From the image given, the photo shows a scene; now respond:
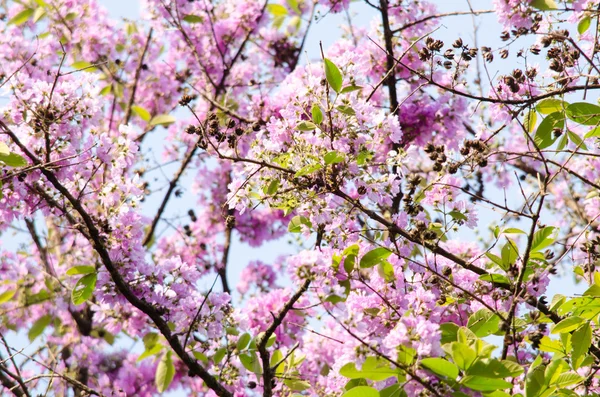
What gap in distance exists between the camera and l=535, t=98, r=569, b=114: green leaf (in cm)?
303

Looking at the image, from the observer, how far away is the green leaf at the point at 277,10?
6295 mm

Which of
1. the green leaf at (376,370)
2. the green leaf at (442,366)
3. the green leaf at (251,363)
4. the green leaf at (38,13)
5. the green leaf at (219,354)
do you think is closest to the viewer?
the green leaf at (442,366)

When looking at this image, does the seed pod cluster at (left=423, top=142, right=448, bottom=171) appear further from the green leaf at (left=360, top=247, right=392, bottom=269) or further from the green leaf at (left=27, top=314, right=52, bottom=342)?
the green leaf at (left=27, top=314, right=52, bottom=342)

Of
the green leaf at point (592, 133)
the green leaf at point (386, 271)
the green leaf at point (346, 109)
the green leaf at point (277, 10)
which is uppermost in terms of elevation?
the green leaf at point (277, 10)

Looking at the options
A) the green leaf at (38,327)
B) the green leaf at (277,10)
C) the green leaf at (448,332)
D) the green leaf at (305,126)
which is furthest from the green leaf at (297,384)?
the green leaf at (277,10)

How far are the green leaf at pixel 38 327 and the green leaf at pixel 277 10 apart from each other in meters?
3.25

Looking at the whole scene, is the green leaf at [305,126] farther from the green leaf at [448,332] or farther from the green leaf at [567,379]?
the green leaf at [567,379]

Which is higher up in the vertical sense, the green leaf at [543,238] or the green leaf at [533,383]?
the green leaf at [543,238]

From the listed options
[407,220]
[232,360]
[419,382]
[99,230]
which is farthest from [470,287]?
[99,230]

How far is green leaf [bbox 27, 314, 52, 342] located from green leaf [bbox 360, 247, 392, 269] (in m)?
4.15

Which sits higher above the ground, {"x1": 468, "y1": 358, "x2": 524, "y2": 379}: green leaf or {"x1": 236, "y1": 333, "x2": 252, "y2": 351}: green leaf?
{"x1": 236, "y1": 333, "x2": 252, "y2": 351}: green leaf

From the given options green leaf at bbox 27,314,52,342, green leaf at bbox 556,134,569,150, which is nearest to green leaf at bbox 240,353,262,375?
green leaf at bbox 556,134,569,150

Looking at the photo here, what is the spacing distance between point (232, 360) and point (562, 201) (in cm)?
453

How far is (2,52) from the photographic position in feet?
20.8
